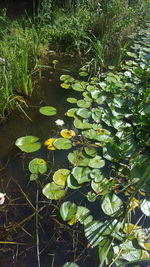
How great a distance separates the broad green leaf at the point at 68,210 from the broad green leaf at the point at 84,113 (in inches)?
31.4

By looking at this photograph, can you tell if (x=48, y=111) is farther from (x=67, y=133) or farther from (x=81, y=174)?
(x=81, y=174)

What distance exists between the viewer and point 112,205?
115 cm

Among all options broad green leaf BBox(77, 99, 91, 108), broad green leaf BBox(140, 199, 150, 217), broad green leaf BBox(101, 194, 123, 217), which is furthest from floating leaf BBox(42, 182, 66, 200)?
broad green leaf BBox(77, 99, 91, 108)

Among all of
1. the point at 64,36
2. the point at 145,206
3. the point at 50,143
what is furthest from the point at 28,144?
the point at 64,36

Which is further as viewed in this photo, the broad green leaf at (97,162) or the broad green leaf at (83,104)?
the broad green leaf at (83,104)

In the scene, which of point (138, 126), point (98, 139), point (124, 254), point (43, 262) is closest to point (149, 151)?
point (138, 126)

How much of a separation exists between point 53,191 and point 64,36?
2.32m

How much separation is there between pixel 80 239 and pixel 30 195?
38 centimetres

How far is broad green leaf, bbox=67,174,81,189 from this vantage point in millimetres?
1238

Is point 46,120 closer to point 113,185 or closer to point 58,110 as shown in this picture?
point 58,110

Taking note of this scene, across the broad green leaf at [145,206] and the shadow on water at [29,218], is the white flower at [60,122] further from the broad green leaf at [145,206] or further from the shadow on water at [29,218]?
the broad green leaf at [145,206]

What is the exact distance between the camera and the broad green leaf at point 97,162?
1352 mm

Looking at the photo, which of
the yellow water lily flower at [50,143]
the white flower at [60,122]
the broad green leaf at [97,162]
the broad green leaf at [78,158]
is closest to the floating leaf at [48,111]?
the white flower at [60,122]

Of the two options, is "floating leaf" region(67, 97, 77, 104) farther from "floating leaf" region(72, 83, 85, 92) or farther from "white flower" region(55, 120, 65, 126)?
"white flower" region(55, 120, 65, 126)
